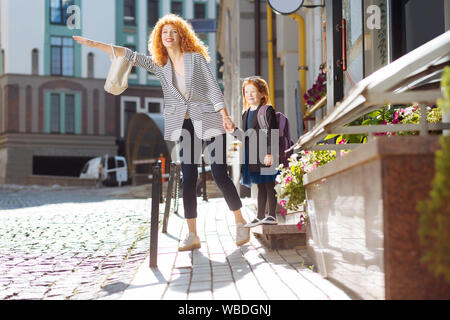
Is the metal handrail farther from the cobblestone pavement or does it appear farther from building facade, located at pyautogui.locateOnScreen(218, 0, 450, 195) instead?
the cobblestone pavement

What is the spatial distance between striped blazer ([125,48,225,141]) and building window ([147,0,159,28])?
35.7 meters

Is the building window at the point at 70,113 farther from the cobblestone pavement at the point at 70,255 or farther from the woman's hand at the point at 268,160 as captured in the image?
the woman's hand at the point at 268,160

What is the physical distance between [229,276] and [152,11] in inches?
1484

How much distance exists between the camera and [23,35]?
35.8m

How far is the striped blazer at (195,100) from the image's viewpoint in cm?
500

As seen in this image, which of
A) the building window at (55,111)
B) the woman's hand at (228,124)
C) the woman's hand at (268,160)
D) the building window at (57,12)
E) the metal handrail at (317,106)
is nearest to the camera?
the woman's hand at (228,124)

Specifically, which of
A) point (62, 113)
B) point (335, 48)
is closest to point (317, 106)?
point (335, 48)

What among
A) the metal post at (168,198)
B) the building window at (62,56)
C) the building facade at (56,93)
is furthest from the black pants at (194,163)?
the building window at (62,56)

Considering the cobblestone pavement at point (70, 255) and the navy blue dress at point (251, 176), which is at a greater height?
the navy blue dress at point (251, 176)

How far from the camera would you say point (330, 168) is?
3332 millimetres

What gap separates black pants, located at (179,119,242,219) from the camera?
5.01m

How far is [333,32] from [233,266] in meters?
2.70

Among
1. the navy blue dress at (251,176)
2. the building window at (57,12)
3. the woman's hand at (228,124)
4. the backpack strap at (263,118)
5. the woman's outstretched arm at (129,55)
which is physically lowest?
the navy blue dress at (251,176)

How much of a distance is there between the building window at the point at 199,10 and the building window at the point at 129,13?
12.9 feet
